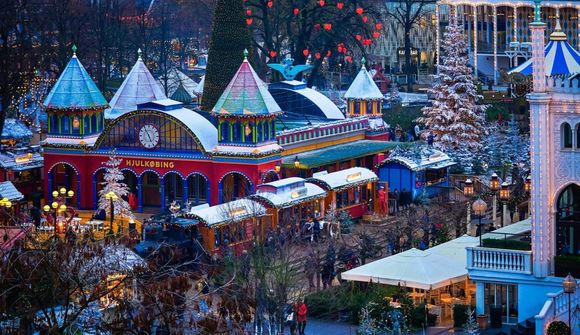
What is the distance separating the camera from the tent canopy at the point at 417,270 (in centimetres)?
4416

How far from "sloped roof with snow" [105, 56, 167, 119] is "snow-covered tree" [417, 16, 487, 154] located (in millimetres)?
10866

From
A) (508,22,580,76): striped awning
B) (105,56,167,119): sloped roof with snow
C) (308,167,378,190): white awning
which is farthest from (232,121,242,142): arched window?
(508,22,580,76): striped awning

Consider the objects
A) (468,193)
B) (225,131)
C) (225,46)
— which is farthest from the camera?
(225,46)

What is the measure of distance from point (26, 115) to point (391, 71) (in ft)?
97.9

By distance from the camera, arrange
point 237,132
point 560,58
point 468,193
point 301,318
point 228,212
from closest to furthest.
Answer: point 301,318, point 560,58, point 228,212, point 468,193, point 237,132

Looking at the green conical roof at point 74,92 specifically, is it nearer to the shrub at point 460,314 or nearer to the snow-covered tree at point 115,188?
the snow-covered tree at point 115,188

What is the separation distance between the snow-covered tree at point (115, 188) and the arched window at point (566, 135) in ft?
A: 60.5

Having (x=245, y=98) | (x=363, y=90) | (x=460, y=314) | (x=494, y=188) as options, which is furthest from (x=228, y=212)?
(x=363, y=90)

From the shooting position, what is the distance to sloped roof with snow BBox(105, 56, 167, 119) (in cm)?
6756

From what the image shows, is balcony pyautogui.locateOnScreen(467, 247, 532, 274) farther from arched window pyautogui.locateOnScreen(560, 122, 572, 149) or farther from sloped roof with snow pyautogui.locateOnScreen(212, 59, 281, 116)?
sloped roof with snow pyautogui.locateOnScreen(212, 59, 281, 116)

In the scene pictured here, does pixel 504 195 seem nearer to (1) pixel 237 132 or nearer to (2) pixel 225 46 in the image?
(1) pixel 237 132

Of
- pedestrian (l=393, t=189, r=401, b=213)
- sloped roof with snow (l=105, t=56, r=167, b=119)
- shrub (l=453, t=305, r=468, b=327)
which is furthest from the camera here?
sloped roof with snow (l=105, t=56, r=167, b=119)

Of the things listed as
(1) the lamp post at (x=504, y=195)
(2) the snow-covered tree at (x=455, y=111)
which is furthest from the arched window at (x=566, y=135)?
(2) the snow-covered tree at (x=455, y=111)

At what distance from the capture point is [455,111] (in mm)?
70938
